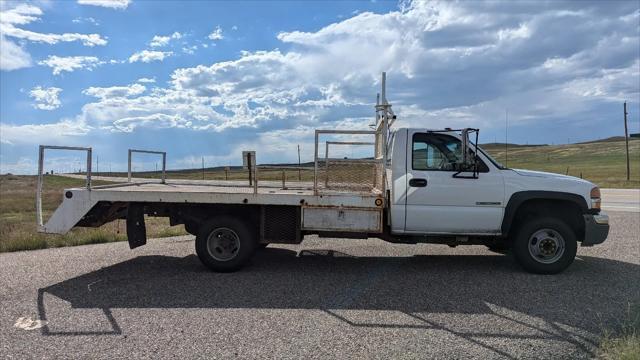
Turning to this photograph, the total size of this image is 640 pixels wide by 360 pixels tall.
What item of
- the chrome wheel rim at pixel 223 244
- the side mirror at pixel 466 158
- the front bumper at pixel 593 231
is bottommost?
the chrome wheel rim at pixel 223 244

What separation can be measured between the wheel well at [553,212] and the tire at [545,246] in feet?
0.60

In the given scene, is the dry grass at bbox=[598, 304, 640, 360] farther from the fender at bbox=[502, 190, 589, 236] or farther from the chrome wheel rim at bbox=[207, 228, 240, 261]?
the chrome wheel rim at bbox=[207, 228, 240, 261]

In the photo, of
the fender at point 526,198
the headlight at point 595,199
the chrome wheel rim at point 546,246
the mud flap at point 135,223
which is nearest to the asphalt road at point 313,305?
the chrome wheel rim at point 546,246

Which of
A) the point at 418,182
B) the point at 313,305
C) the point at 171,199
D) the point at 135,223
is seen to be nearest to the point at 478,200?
the point at 418,182

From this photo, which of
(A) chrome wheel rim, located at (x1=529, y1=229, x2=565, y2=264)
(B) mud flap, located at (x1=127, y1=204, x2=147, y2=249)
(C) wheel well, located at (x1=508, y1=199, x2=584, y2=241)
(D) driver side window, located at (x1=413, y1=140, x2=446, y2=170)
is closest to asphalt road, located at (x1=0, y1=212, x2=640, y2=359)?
(A) chrome wheel rim, located at (x1=529, y1=229, x2=565, y2=264)

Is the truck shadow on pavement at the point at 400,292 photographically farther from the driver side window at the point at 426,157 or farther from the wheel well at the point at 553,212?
the driver side window at the point at 426,157

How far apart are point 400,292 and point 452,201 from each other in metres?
1.57

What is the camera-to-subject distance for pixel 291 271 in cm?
780

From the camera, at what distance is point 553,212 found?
304 inches

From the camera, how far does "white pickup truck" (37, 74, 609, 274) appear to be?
7.27 metres

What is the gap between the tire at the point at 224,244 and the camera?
7.53 m

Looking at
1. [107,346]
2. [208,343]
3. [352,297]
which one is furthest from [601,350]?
[107,346]

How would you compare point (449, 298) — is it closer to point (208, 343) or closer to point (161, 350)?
point (208, 343)

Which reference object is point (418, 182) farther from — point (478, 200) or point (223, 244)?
point (223, 244)
